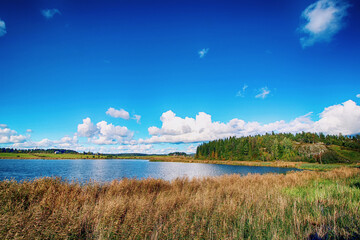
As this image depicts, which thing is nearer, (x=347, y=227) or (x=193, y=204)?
(x=347, y=227)

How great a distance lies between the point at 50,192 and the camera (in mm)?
6812

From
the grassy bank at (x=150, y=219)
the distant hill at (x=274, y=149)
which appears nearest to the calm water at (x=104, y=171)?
the grassy bank at (x=150, y=219)

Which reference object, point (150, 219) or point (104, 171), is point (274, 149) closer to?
point (104, 171)

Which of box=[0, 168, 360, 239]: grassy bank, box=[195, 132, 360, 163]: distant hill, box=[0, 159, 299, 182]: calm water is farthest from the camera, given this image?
box=[195, 132, 360, 163]: distant hill

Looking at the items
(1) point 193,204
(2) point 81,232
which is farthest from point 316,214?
(2) point 81,232

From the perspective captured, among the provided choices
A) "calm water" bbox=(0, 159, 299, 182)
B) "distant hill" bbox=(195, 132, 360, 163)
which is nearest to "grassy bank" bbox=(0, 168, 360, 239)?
"calm water" bbox=(0, 159, 299, 182)

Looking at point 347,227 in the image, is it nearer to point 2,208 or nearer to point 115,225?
point 115,225

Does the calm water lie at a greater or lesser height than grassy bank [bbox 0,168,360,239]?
lesser

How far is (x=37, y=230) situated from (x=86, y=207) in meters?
2.04

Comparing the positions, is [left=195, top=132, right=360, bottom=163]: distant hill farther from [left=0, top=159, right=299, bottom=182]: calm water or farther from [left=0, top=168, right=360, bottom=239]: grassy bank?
[left=0, top=168, right=360, bottom=239]: grassy bank

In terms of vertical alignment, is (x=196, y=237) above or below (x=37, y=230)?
below

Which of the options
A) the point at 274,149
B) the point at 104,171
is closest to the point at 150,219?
the point at 104,171

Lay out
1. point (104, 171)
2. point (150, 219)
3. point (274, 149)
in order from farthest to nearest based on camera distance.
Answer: point (274, 149) → point (104, 171) → point (150, 219)

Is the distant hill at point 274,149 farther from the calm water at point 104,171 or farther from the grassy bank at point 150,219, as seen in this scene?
the grassy bank at point 150,219
